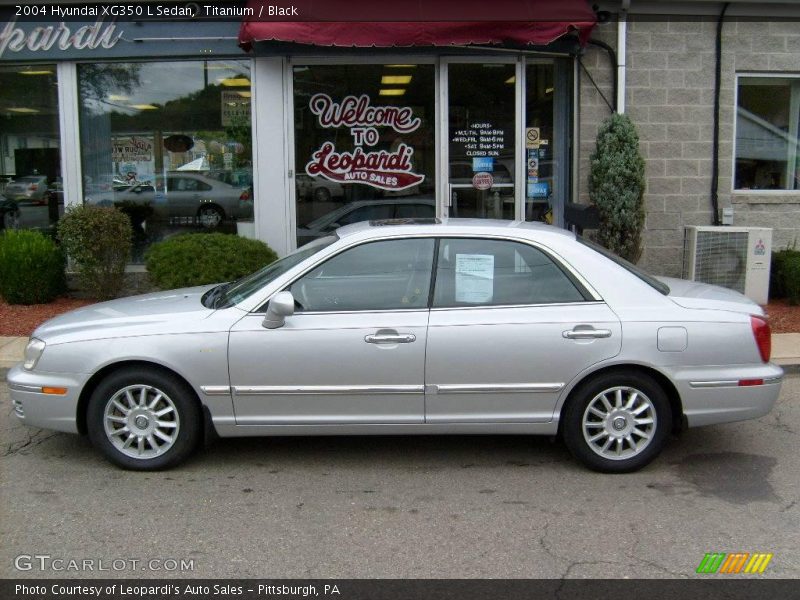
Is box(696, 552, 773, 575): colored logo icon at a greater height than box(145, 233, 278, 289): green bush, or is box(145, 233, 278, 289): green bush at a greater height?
box(145, 233, 278, 289): green bush

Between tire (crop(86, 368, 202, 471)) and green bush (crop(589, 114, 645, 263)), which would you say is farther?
green bush (crop(589, 114, 645, 263))

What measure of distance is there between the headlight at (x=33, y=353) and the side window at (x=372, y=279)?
160 cm

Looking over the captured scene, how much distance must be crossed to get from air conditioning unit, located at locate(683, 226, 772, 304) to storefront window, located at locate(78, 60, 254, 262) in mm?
5530

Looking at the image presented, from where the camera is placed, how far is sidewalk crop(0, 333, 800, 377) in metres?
7.77

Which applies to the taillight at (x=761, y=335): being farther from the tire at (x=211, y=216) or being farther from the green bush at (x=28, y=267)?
the green bush at (x=28, y=267)

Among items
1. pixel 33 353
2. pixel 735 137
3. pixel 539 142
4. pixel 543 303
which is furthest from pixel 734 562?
pixel 735 137

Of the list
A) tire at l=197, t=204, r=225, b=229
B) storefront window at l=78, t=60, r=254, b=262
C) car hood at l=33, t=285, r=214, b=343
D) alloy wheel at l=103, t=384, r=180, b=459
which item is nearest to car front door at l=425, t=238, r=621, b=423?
car hood at l=33, t=285, r=214, b=343

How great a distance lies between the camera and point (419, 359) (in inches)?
201

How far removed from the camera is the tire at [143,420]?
5.17 m

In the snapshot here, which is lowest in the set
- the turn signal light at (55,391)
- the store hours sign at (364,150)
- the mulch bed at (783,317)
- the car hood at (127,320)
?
the mulch bed at (783,317)

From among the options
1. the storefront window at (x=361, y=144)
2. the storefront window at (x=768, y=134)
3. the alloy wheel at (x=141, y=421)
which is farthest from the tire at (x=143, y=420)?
the storefront window at (x=768, y=134)

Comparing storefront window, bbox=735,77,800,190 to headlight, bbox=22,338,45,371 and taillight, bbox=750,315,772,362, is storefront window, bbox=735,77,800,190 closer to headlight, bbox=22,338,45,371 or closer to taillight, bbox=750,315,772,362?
taillight, bbox=750,315,772,362

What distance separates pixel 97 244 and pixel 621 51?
6.59 meters

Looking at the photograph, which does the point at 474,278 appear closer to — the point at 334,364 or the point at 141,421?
the point at 334,364
